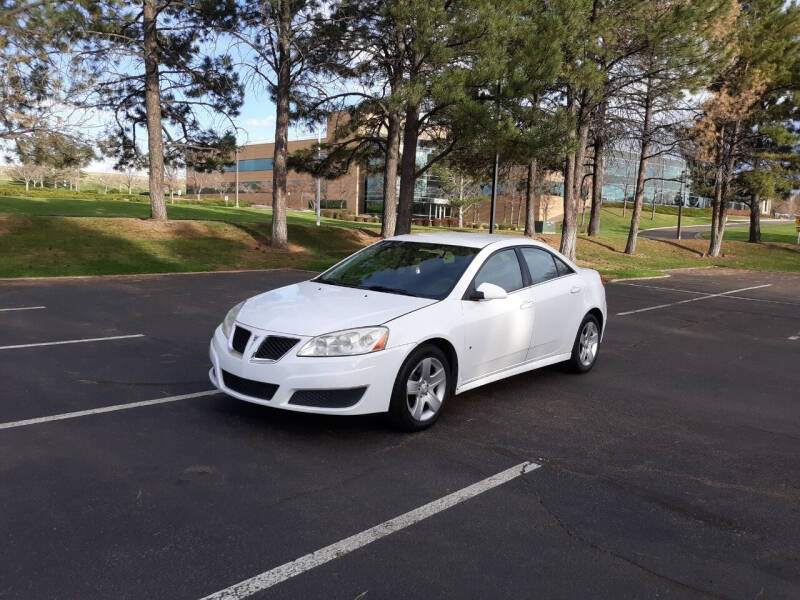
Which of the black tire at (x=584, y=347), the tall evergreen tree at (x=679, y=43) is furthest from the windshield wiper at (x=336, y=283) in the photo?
the tall evergreen tree at (x=679, y=43)

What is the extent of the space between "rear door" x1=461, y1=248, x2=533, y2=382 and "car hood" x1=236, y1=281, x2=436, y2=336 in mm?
462

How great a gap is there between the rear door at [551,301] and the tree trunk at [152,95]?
61.8ft

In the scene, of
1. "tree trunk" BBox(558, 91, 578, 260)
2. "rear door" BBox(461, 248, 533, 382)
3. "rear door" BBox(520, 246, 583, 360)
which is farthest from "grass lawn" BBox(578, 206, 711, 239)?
"rear door" BBox(461, 248, 533, 382)

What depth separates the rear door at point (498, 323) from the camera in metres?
5.45

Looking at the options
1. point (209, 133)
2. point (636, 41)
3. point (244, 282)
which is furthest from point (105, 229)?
point (636, 41)

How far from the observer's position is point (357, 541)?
11.1 feet

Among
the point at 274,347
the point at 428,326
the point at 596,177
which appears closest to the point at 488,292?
the point at 428,326

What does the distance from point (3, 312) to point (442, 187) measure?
49481 mm

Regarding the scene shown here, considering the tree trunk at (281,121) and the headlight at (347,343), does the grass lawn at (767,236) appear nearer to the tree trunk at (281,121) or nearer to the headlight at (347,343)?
the tree trunk at (281,121)

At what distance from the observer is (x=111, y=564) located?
310 centimetres

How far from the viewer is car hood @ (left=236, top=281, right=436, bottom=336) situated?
15.7ft

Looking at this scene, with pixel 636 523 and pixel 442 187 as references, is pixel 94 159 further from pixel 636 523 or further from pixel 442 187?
pixel 442 187

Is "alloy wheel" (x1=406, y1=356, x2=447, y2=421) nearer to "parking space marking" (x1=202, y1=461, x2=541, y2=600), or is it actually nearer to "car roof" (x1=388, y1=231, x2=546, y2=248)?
"parking space marking" (x1=202, y1=461, x2=541, y2=600)

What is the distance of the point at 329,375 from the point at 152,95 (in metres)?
20.6
